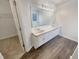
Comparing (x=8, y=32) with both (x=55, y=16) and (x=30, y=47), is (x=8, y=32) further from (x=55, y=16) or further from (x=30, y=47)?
(x=55, y=16)

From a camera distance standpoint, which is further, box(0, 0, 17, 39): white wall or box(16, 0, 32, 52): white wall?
box(0, 0, 17, 39): white wall

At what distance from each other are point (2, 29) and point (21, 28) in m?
1.71

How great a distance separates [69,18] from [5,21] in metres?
3.47

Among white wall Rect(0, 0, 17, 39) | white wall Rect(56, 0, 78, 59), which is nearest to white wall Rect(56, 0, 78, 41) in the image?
white wall Rect(56, 0, 78, 59)

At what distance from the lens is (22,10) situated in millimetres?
1555

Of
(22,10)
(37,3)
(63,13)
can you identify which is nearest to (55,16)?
(63,13)

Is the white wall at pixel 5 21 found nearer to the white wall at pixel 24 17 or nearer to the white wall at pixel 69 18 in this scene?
the white wall at pixel 24 17

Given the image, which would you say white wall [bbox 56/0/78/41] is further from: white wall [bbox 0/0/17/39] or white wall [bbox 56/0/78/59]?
white wall [bbox 0/0/17/39]

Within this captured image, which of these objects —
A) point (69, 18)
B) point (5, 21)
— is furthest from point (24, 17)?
point (69, 18)

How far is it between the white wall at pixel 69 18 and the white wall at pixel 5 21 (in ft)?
9.55

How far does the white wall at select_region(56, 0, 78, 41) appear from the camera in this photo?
266 cm

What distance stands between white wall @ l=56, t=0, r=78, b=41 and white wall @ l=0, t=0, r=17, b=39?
2.91 m

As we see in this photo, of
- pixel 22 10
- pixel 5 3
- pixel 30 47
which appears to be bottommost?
pixel 30 47

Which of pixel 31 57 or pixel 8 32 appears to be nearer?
pixel 31 57
